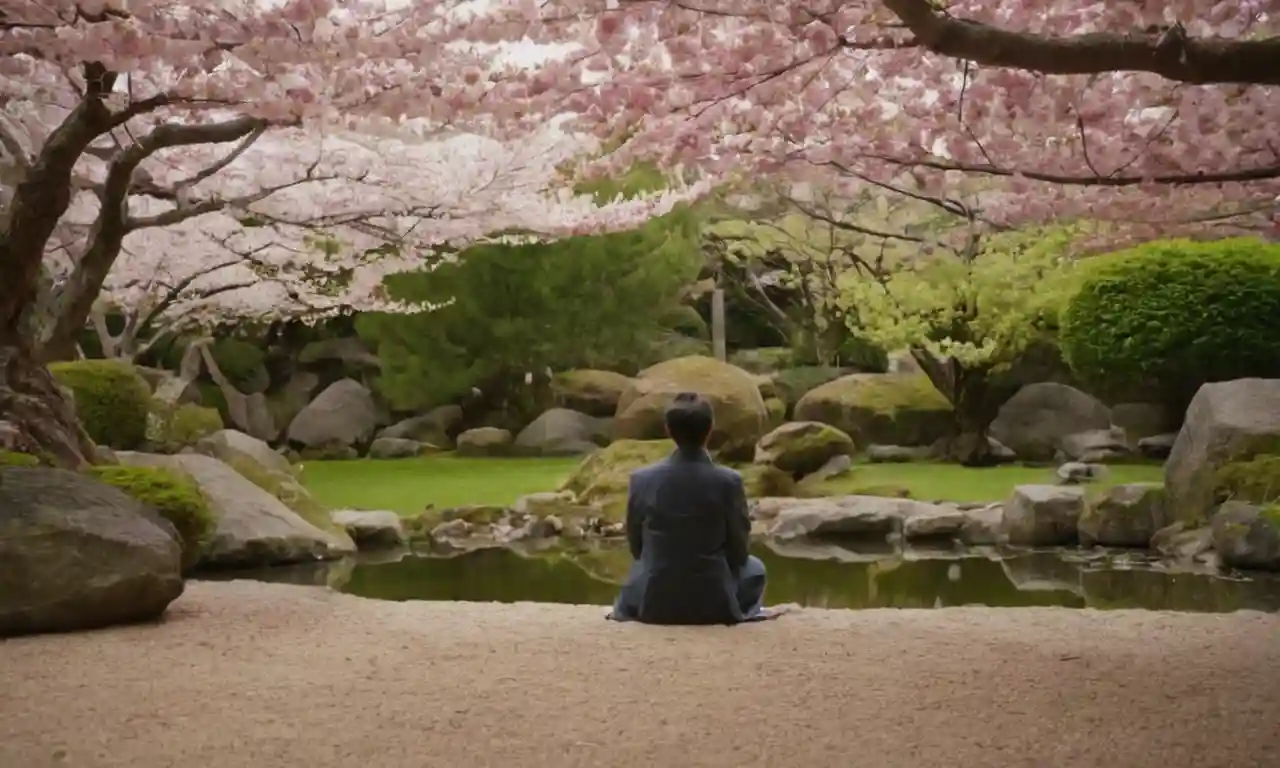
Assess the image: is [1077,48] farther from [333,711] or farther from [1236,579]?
[1236,579]

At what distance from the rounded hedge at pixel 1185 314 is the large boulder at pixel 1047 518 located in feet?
4.27

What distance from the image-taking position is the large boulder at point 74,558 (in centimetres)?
379

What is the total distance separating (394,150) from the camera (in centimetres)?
779

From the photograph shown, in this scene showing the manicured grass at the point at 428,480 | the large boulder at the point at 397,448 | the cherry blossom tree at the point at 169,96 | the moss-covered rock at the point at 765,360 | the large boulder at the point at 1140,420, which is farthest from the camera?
the moss-covered rock at the point at 765,360

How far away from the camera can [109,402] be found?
339 inches

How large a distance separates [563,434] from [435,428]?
6.15ft

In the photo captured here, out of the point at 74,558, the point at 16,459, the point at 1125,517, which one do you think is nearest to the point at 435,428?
the point at 1125,517

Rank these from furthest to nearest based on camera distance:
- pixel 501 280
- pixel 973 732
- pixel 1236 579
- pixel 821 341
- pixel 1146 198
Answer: pixel 821 341 → pixel 501 280 → pixel 1236 579 → pixel 1146 198 → pixel 973 732

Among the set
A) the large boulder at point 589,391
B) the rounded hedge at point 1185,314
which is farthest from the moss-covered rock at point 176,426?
the rounded hedge at point 1185,314

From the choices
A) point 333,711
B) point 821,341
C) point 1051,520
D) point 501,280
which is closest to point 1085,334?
point 1051,520

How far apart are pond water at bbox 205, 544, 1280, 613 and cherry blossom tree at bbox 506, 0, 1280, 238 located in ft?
6.59

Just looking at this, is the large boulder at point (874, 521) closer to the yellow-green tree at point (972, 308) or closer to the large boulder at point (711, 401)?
the large boulder at point (711, 401)

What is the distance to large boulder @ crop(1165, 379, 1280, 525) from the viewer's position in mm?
6855

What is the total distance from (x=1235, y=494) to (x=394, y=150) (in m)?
5.92
